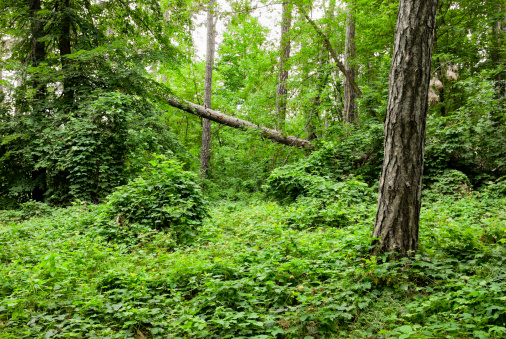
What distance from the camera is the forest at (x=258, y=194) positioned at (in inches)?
125

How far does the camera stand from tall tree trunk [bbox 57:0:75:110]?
9.97 m

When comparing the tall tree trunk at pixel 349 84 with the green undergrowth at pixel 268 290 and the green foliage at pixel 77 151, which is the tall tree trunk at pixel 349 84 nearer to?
the green undergrowth at pixel 268 290

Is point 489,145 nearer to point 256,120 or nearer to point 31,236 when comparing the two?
point 256,120

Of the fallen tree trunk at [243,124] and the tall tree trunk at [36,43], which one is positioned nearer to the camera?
the tall tree trunk at [36,43]

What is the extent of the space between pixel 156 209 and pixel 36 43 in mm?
8470

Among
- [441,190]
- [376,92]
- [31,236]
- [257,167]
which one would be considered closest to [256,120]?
[257,167]

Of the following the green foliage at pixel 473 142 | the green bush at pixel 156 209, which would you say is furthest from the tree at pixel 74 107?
the green foliage at pixel 473 142

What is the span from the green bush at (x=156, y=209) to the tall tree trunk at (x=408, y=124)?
3695 millimetres

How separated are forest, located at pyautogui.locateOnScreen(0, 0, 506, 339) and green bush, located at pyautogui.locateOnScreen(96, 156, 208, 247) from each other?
0.13ft

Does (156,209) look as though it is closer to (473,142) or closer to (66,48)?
(66,48)

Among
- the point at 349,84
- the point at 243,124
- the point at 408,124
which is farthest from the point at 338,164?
the point at 408,124

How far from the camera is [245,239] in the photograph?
18.3 feet

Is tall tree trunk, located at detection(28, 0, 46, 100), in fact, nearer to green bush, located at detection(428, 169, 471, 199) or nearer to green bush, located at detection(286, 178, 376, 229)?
green bush, located at detection(286, 178, 376, 229)

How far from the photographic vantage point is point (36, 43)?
10.5 m
